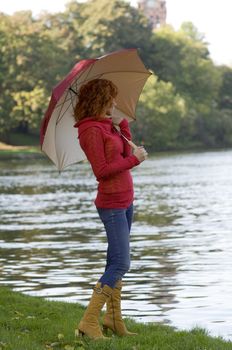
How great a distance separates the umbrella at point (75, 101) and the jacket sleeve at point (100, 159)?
0.66 metres

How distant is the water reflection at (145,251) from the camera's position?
13.0 metres

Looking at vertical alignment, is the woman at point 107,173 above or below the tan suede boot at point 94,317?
above

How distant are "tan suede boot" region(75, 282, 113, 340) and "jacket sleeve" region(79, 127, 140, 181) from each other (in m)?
1.04

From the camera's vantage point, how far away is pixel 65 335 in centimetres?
914

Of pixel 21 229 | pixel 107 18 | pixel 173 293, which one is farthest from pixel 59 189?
pixel 107 18

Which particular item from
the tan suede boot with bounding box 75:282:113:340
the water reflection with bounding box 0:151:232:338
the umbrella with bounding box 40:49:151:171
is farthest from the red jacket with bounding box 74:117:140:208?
the water reflection with bounding box 0:151:232:338

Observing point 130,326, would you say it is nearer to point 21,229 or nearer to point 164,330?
point 164,330

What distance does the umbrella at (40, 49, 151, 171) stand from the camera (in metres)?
9.56

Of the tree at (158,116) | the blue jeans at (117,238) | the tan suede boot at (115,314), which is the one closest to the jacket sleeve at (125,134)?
the blue jeans at (117,238)

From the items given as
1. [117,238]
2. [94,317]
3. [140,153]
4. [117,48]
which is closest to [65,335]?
[94,317]

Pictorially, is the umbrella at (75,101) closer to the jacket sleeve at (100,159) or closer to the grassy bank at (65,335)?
the jacket sleeve at (100,159)

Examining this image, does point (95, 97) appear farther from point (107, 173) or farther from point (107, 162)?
point (107, 173)

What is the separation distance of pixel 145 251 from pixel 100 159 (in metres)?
10.8

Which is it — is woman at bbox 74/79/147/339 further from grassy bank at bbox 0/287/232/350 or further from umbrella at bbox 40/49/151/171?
umbrella at bbox 40/49/151/171
